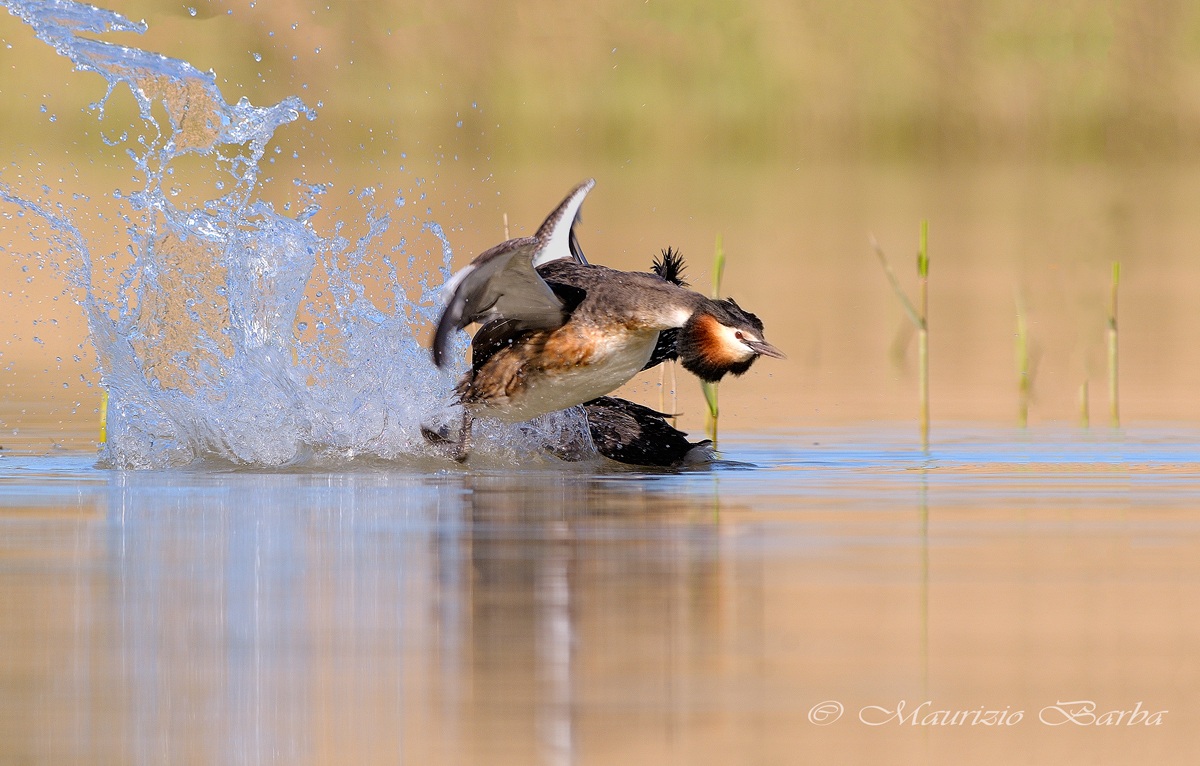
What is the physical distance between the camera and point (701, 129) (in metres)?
102

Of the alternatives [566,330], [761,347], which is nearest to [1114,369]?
[761,347]

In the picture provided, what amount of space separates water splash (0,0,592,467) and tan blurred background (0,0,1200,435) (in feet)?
3.97

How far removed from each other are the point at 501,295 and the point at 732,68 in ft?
327

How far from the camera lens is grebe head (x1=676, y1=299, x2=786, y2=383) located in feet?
30.8

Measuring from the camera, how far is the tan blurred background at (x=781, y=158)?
16.7 metres

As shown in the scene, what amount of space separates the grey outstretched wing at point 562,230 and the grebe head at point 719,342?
2.05 meters

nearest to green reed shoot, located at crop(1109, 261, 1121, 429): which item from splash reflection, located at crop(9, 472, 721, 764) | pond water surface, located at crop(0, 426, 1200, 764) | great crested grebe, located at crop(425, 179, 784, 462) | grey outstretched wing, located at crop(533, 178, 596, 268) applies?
pond water surface, located at crop(0, 426, 1200, 764)

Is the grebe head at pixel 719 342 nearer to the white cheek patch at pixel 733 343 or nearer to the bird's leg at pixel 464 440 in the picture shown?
the white cheek patch at pixel 733 343

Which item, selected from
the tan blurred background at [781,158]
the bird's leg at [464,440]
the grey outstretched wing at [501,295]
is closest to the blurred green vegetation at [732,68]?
the tan blurred background at [781,158]

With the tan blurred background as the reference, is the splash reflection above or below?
below

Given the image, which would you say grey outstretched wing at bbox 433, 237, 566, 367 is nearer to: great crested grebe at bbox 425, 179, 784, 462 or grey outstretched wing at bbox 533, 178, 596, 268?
great crested grebe at bbox 425, 179, 784, 462

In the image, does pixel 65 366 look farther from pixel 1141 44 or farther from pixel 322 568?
pixel 1141 44

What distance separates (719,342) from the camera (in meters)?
9.44

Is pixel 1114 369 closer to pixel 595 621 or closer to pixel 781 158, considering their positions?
pixel 595 621
